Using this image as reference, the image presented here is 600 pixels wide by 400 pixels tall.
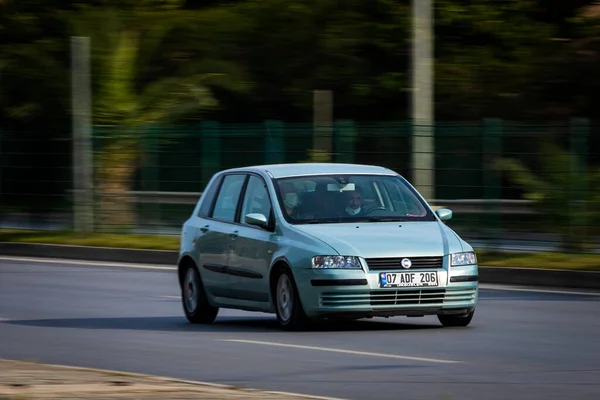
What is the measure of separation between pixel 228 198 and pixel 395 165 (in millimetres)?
9730

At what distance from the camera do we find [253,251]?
43.8 feet

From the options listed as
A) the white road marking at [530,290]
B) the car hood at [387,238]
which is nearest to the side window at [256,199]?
the car hood at [387,238]

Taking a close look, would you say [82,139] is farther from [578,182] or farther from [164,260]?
[578,182]

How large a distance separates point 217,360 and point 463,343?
199 cm

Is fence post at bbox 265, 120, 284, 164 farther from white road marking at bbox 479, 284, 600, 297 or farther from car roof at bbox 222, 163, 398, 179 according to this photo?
car roof at bbox 222, 163, 398, 179

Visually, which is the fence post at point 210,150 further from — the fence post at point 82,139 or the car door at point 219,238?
the car door at point 219,238

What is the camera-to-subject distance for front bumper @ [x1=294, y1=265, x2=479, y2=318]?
485 inches

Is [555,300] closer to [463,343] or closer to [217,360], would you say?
[463,343]

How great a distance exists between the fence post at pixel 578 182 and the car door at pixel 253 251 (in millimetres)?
8073

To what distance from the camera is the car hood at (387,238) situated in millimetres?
12344

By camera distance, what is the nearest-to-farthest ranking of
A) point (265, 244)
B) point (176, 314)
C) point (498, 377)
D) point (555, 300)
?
point (498, 377)
point (265, 244)
point (176, 314)
point (555, 300)

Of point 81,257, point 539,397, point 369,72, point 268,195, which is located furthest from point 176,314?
point 369,72

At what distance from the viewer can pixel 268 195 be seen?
13484 millimetres

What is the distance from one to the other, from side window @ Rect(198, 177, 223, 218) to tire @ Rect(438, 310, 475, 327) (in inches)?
105
